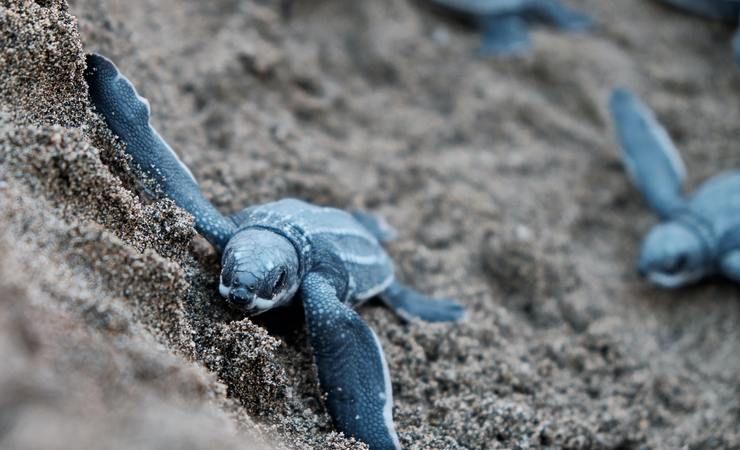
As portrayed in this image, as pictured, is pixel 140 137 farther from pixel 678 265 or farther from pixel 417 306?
pixel 678 265

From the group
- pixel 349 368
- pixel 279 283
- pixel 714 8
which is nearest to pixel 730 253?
pixel 714 8

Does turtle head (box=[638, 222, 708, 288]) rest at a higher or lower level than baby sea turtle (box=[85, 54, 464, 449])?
lower

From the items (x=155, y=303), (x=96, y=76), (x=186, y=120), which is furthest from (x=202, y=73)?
(x=155, y=303)

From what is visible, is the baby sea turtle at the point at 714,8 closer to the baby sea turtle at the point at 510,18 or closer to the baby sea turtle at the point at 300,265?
the baby sea turtle at the point at 510,18

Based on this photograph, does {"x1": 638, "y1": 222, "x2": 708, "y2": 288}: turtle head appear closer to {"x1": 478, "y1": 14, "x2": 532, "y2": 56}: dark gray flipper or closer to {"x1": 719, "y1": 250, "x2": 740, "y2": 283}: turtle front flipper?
{"x1": 719, "y1": 250, "x2": 740, "y2": 283}: turtle front flipper

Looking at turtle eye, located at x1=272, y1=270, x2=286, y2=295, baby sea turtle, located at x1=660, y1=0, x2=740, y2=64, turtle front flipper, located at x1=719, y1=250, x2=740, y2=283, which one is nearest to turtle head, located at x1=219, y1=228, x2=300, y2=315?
turtle eye, located at x1=272, y1=270, x2=286, y2=295

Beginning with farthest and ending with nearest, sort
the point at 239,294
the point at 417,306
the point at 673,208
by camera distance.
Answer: the point at 673,208 < the point at 417,306 < the point at 239,294

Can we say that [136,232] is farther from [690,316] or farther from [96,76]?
[690,316]
